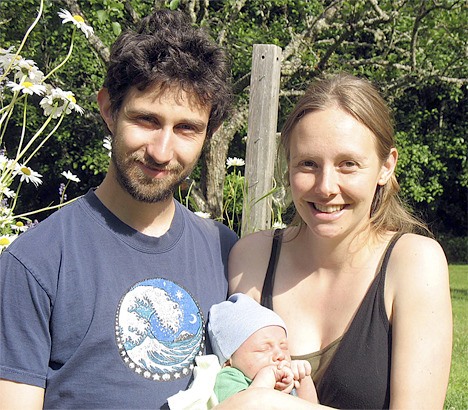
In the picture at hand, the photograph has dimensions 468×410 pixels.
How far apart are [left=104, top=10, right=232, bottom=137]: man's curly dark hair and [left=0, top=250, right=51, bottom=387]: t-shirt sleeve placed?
0.60 metres

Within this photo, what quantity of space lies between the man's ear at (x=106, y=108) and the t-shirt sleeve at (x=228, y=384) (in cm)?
83

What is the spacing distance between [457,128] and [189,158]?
1509 centimetres

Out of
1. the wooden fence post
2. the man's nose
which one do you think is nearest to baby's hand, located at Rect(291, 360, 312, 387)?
the man's nose

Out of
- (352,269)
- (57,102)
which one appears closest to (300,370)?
(352,269)

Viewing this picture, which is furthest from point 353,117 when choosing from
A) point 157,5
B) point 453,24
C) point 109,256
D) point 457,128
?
point 457,128

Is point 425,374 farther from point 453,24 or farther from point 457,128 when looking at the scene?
point 457,128

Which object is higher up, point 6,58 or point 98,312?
point 6,58

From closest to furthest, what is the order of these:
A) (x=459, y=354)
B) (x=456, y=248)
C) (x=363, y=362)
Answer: (x=363, y=362), (x=459, y=354), (x=456, y=248)

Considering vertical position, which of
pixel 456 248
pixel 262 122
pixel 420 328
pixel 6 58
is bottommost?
pixel 420 328

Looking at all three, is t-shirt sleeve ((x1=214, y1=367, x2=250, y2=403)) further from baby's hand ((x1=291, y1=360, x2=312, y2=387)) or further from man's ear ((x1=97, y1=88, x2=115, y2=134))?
man's ear ((x1=97, y1=88, x2=115, y2=134))

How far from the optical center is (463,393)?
212 inches

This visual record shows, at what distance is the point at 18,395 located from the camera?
1.85 metres

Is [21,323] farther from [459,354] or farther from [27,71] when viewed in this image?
[459,354]

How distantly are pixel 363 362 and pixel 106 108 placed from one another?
1.11 meters
